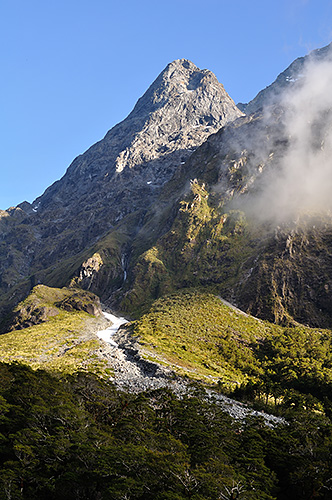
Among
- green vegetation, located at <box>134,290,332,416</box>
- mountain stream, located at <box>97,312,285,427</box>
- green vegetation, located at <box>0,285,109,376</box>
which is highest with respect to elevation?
green vegetation, located at <box>134,290,332,416</box>

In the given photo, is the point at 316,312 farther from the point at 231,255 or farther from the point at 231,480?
the point at 231,480

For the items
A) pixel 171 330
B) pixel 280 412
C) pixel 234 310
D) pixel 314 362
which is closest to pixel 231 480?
pixel 280 412

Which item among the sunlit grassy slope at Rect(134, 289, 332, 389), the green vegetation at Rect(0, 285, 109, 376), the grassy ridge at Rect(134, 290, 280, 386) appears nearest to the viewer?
the green vegetation at Rect(0, 285, 109, 376)

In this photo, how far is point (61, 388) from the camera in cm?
4084

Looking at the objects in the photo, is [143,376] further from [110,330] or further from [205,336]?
Answer: [110,330]

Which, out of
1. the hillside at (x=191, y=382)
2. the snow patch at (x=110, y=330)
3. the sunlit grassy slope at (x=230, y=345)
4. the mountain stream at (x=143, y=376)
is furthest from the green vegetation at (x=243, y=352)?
the snow patch at (x=110, y=330)

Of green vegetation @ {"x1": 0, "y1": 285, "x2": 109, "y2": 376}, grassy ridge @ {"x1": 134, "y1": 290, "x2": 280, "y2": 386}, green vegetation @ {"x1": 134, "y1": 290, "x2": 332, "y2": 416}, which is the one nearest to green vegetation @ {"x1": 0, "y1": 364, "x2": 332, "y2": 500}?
green vegetation @ {"x1": 134, "y1": 290, "x2": 332, "y2": 416}

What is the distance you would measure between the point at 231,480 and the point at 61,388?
25737 millimetres

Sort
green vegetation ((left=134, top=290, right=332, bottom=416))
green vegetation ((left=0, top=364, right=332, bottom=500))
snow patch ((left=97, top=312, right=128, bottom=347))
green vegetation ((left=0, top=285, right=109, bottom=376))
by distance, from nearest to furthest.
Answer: green vegetation ((left=0, top=364, right=332, bottom=500)), green vegetation ((left=134, top=290, right=332, bottom=416)), green vegetation ((left=0, top=285, right=109, bottom=376)), snow patch ((left=97, top=312, right=128, bottom=347))

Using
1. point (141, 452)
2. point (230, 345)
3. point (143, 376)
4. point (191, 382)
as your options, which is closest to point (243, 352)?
point (230, 345)

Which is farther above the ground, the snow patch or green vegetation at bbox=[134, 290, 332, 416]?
green vegetation at bbox=[134, 290, 332, 416]

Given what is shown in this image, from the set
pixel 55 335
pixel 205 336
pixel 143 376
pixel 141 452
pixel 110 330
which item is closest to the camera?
pixel 141 452

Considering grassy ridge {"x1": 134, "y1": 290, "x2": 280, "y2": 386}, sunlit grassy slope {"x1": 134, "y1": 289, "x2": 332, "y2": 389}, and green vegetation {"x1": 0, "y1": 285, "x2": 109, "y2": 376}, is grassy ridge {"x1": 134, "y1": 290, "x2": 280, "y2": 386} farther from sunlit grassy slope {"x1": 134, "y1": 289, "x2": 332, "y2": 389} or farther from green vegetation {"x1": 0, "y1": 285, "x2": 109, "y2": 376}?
green vegetation {"x1": 0, "y1": 285, "x2": 109, "y2": 376}

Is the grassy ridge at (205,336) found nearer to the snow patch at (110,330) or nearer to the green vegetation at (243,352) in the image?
the green vegetation at (243,352)
